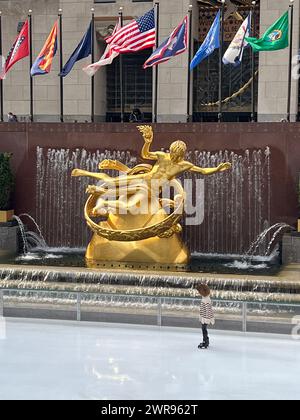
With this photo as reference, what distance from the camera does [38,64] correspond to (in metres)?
17.1

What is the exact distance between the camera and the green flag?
15328 millimetres

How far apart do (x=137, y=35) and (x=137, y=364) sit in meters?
9.72

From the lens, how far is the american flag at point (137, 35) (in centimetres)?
1581

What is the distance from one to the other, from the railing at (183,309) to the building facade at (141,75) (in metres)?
11.6

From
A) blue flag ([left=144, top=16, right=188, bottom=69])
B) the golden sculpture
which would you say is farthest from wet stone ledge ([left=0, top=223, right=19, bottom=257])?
blue flag ([left=144, top=16, right=188, bottom=69])

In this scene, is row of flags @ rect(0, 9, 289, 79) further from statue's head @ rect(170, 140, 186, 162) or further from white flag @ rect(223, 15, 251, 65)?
statue's head @ rect(170, 140, 186, 162)

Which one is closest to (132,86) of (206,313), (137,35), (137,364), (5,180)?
(137,35)

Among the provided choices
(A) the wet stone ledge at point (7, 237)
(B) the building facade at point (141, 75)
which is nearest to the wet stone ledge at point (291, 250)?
(A) the wet stone ledge at point (7, 237)

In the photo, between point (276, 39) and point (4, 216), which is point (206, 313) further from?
point (4, 216)

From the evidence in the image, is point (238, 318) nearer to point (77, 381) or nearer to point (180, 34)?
point (77, 381)

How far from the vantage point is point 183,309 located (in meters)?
10.0

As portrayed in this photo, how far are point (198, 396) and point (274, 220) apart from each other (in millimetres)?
8770

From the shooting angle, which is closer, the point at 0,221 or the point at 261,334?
the point at 261,334
